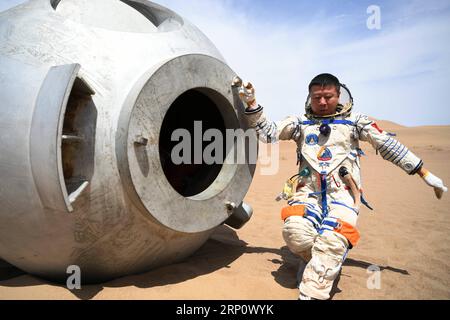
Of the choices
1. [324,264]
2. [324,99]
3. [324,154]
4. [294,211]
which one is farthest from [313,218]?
[324,99]

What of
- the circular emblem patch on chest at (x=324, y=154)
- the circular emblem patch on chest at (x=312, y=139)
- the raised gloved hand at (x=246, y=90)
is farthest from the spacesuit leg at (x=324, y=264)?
the raised gloved hand at (x=246, y=90)

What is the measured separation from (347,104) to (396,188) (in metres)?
5.98

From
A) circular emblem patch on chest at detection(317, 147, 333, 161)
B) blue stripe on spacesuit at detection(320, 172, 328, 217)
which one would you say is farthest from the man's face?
blue stripe on spacesuit at detection(320, 172, 328, 217)

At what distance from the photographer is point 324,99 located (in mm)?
3148

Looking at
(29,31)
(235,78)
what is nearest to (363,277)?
(235,78)

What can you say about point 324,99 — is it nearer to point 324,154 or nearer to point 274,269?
point 324,154

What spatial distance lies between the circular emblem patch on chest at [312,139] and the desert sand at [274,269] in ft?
3.80

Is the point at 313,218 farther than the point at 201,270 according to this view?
No

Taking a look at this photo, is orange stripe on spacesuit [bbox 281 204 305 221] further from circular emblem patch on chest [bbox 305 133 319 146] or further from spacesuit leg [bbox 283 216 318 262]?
circular emblem patch on chest [bbox 305 133 319 146]

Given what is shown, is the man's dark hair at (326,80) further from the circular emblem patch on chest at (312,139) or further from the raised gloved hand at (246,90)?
the raised gloved hand at (246,90)

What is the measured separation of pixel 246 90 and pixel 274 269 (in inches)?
63.8

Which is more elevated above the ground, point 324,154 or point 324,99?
point 324,99

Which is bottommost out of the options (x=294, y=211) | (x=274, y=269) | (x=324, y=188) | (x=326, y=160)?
(x=274, y=269)

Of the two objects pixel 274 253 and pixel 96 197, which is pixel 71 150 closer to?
pixel 96 197
